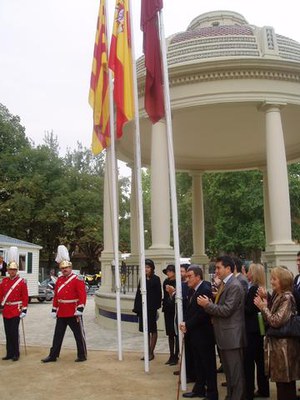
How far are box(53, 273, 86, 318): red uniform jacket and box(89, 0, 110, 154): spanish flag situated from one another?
3144mm

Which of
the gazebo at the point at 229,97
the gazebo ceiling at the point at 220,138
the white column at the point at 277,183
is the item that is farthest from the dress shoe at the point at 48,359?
the gazebo ceiling at the point at 220,138

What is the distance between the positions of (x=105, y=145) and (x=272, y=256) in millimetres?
5174

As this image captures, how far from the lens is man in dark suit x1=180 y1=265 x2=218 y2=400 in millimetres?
6211

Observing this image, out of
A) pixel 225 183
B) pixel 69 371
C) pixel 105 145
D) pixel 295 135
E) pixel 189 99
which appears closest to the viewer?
pixel 69 371

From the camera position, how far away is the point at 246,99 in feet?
40.7

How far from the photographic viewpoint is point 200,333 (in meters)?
6.30

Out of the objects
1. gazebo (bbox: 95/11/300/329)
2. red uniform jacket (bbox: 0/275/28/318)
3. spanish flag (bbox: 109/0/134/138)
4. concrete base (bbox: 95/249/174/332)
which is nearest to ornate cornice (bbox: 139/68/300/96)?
gazebo (bbox: 95/11/300/329)

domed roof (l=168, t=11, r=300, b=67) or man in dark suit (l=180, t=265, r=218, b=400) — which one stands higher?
domed roof (l=168, t=11, r=300, b=67)

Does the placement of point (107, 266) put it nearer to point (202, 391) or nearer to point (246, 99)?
point (246, 99)

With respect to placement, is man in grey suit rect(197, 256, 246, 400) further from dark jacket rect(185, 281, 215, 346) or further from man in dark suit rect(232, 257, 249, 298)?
man in dark suit rect(232, 257, 249, 298)

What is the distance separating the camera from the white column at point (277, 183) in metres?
11.9

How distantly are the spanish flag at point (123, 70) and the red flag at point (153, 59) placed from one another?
755mm

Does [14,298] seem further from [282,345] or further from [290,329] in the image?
[290,329]

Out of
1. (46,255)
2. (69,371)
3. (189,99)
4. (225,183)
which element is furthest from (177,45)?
(46,255)
